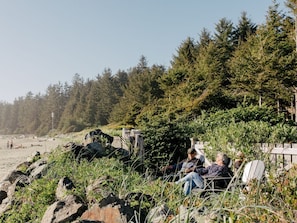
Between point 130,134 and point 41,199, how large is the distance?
707cm

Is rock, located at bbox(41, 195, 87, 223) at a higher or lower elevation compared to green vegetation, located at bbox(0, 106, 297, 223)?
lower

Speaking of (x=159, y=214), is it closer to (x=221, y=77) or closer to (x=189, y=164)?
(x=189, y=164)

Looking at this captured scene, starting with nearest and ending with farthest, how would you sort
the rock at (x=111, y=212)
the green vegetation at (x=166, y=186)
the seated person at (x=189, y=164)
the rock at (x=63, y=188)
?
the green vegetation at (x=166, y=186) < the rock at (x=111, y=212) < the rock at (x=63, y=188) < the seated person at (x=189, y=164)

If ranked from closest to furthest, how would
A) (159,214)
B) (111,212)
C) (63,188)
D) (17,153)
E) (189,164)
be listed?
(159,214) < (111,212) < (63,188) < (189,164) < (17,153)

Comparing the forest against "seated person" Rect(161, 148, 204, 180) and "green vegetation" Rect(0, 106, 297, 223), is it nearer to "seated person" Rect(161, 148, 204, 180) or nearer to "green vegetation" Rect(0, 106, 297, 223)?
"green vegetation" Rect(0, 106, 297, 223)

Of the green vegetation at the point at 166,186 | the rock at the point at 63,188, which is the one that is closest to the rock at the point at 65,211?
the green vegetation at the point at 166,186

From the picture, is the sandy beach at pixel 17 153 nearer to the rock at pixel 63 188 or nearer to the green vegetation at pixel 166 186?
the green vegetation at pixel 166 186

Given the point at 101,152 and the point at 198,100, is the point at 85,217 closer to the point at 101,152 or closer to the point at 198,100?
the point at 101,152

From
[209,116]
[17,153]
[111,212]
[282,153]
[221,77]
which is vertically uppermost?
[221,77]

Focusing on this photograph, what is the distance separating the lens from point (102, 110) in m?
61.4

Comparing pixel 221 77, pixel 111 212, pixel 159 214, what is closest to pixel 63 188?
pixel 111 212

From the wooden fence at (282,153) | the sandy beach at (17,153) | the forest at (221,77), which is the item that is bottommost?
the sandy beach at (17,153)

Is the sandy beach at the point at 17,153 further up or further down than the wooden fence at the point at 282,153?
further down

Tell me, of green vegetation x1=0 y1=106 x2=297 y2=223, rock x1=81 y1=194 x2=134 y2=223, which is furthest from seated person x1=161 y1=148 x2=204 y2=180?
rock x1=81 y1=194 x2=134 y2=223
